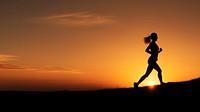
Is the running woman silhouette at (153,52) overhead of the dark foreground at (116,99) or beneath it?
overhead

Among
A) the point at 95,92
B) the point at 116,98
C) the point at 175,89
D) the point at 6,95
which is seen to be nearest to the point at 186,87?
the point at 175,89

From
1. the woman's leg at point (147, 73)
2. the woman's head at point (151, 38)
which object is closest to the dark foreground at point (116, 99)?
the woman's leg at point (147, 73)

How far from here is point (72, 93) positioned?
14125 millimetres

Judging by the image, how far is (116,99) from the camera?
12.2 m

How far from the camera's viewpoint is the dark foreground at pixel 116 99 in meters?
11.0

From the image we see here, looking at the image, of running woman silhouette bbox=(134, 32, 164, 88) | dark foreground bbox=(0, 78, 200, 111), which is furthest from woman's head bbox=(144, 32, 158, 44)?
dark foreground bbox=(0, 78, 200, 111)

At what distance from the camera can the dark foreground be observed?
11.0 metres

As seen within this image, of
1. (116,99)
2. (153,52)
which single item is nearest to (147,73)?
(153,52)

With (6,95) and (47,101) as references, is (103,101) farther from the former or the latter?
(6,95)

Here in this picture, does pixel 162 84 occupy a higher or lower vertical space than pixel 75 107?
higher

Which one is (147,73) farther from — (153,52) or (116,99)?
(116,99)

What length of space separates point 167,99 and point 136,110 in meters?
1.32

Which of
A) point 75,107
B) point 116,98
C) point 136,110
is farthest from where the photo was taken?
point 116,98

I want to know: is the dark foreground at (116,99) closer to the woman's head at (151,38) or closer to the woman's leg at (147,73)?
the woman's leg at (147,73)
